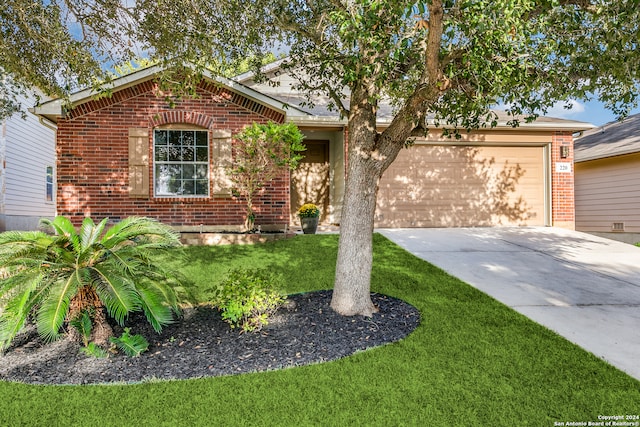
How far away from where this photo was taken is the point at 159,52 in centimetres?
568

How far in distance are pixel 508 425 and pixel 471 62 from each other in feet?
9.69

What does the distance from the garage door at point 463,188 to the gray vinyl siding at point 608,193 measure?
114 inches

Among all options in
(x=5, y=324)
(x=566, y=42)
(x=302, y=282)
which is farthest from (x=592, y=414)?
(x=5, y=324)

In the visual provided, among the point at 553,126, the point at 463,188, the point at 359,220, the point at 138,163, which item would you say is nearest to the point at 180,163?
the point at 138,163

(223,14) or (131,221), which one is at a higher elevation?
(223,14)

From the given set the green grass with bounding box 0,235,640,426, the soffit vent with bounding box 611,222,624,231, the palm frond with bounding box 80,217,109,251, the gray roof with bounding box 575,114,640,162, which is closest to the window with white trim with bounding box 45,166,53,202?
the palm frond with bounding box 80,217,109,251

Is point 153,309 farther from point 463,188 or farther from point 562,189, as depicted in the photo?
point 562,189

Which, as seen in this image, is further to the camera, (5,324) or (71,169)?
(71,169)

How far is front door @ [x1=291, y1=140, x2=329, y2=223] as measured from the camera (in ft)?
38.8

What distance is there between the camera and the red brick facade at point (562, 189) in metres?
11.0

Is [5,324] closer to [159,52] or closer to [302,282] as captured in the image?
[302,282]

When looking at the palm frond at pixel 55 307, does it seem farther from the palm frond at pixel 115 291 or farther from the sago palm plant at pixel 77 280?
the palm frond at pixel 115 291

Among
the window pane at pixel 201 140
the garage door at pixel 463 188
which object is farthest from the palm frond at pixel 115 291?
the garage door at pixel 463 188

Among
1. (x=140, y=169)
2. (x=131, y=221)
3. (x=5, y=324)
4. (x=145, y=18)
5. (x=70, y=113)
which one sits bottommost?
(x=5, y=324)
